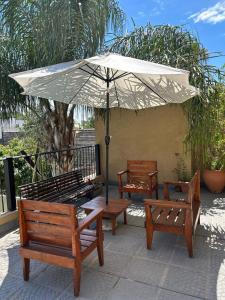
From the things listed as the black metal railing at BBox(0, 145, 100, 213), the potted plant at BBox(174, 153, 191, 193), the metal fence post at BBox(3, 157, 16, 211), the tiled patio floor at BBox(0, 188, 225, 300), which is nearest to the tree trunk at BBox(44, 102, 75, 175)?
the black metal railing at BBox(0, 145, 100, 213)

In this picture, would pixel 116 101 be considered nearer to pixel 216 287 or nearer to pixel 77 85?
pixel 77 85

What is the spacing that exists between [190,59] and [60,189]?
3840mm

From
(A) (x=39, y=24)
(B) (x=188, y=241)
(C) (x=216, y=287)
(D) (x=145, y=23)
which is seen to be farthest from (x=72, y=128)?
Answer: (C) (x=216, y=287)

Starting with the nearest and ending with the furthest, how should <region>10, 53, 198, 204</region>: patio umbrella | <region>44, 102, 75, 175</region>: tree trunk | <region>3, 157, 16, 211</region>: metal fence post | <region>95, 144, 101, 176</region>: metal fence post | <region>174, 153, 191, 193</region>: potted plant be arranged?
<region>10, 53, 198, 204</region>: patio umbrella < <region>3, 157, 16, 211</region>: metal fence post < <region>44, 102, 75, 175</region>: tree trunk < <region>174, 153, 191, 193</region>: potted plant < <region>95, 144, 101, 176</region>: metal fence post

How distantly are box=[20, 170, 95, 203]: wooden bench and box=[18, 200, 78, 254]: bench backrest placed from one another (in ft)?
5.02

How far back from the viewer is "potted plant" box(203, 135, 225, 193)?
593 centimetres

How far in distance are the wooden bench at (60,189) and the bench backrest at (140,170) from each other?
0.93 m

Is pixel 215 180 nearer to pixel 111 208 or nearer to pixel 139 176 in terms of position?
pixel 139 176

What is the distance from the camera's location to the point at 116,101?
516 cm

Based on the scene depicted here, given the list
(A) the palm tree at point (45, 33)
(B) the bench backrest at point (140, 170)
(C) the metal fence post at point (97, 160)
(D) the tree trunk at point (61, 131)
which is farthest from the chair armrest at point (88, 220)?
(C) the metal fence post at point (97, 160)

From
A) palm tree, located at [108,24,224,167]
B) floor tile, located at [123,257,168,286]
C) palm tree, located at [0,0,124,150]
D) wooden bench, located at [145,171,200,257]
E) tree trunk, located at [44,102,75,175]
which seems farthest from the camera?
tree trunk, located at [44,102,75,175]

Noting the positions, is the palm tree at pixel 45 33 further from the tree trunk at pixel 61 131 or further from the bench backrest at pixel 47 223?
the bench backrest at pixel 47 223

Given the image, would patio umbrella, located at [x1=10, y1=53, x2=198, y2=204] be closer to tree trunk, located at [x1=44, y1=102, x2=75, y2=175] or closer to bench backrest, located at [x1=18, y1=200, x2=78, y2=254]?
tree trunk, located at [x1=44, y1=102, x2=75, y2=175]

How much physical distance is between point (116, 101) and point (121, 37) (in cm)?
197
